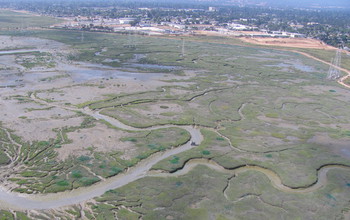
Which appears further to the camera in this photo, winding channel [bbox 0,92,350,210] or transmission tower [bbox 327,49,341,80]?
transmission tower [bbox 327,49,341,80]

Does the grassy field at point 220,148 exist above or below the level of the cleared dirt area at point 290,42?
below

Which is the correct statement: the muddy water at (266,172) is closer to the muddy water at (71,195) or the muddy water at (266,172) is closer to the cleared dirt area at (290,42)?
the muddy water at (71,195)

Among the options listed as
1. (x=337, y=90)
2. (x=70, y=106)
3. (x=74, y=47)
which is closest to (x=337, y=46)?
(x=337, y=90)

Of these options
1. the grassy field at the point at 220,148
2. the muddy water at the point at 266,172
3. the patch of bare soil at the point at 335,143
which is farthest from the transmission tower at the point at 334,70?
the muddy water at the point at 266,172

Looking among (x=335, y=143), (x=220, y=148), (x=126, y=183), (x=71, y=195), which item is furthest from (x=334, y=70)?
(x=71, y=195)

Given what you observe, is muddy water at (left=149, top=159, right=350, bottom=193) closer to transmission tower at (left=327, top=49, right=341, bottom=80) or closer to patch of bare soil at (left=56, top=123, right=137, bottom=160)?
patch of bare soil at (left=56, top=123, right=137, bottom=160)

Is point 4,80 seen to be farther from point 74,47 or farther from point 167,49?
point 167,49

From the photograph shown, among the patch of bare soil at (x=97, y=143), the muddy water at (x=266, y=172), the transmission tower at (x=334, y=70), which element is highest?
the transmission tower at (x=334, y=70)

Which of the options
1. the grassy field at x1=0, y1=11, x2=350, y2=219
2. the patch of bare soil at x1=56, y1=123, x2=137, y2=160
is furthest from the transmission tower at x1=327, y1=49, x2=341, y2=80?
the patch of bare soil at x1=56, y1=123, x2=137, y2=160
